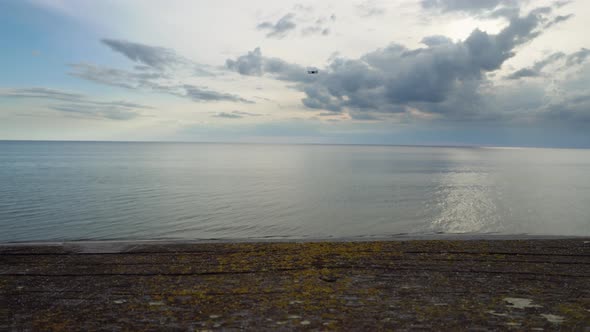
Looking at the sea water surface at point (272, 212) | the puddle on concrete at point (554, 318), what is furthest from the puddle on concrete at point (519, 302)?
the sea water surface at point (272, 212)

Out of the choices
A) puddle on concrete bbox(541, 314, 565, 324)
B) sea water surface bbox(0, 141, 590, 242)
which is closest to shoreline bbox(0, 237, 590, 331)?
puddle on concrete bbox(541, 314, 565, 324)

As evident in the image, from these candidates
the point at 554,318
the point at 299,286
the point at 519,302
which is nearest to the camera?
the point at 554,318

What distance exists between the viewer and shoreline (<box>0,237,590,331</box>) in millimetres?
8273

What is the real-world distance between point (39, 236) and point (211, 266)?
18.3m

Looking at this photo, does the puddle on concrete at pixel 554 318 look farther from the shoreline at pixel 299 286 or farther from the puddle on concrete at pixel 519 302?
the puddle on concrete at pixel 519 302

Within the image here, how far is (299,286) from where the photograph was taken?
410 inches

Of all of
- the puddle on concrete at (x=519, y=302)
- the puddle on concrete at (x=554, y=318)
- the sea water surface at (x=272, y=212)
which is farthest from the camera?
the sea water surface at (x=272, y=212)

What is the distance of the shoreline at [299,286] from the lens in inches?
326

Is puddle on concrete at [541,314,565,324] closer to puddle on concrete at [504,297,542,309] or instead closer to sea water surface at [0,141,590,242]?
puddle on concrete at [504,297,542,309]

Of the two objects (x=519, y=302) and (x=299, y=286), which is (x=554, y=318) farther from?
(x=299, y=286)

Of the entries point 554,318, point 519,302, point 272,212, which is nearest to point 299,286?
point 519,302

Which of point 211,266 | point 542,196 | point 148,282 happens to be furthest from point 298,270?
point 542,196

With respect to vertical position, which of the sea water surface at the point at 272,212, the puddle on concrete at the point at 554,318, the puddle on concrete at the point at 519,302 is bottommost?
the sea water surface at the point at 272,212

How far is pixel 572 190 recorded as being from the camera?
5256cm
